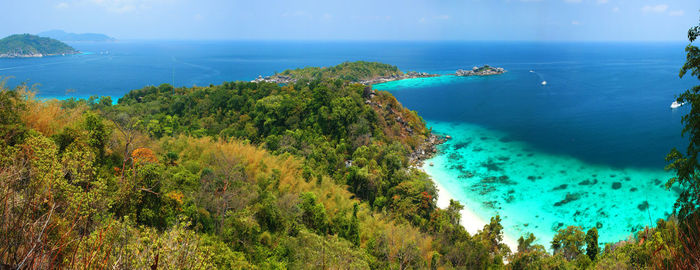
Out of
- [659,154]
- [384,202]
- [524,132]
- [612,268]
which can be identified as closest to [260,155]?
[384,202]

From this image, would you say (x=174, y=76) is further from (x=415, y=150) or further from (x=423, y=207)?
(x=423, y=207)

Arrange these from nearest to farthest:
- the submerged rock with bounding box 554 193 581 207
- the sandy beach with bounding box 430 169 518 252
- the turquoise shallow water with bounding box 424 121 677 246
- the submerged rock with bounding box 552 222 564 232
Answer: the sandy beach with bounding box 430 169 518 252, the submerged rock with bounding box 552 222 564 232, the turquoise shallow water with bounding box 424 121 677 246, the submerged rock with bounding box 554 193 581 207

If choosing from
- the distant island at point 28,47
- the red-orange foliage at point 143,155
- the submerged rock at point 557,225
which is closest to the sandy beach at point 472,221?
the submerged rock at point 557,225

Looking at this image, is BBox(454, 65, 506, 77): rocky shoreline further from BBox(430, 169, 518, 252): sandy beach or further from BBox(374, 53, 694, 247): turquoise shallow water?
BBox(430, 169, 518, 252): sandy beach

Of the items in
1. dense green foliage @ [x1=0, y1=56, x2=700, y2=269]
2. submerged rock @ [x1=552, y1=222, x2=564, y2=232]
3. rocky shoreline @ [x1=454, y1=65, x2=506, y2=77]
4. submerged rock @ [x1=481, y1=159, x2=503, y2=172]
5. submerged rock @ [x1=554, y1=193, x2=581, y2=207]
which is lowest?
submerged rock @ [x1=552, y1=222, x2=564, y2=232]

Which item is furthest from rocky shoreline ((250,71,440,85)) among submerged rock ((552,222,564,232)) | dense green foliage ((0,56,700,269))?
submerged rock ((552,222,564,232))

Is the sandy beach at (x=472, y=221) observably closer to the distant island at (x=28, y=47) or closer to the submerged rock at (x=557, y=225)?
the submerged rock at (x=557, y=225)

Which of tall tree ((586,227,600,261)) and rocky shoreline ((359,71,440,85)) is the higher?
rocky shoreline ((359,71,440,85))

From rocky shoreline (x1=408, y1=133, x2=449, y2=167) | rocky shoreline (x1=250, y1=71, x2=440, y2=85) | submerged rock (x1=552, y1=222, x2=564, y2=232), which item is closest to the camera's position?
submerged rock (x1=552, y1=222, x2=564, y2=232)
